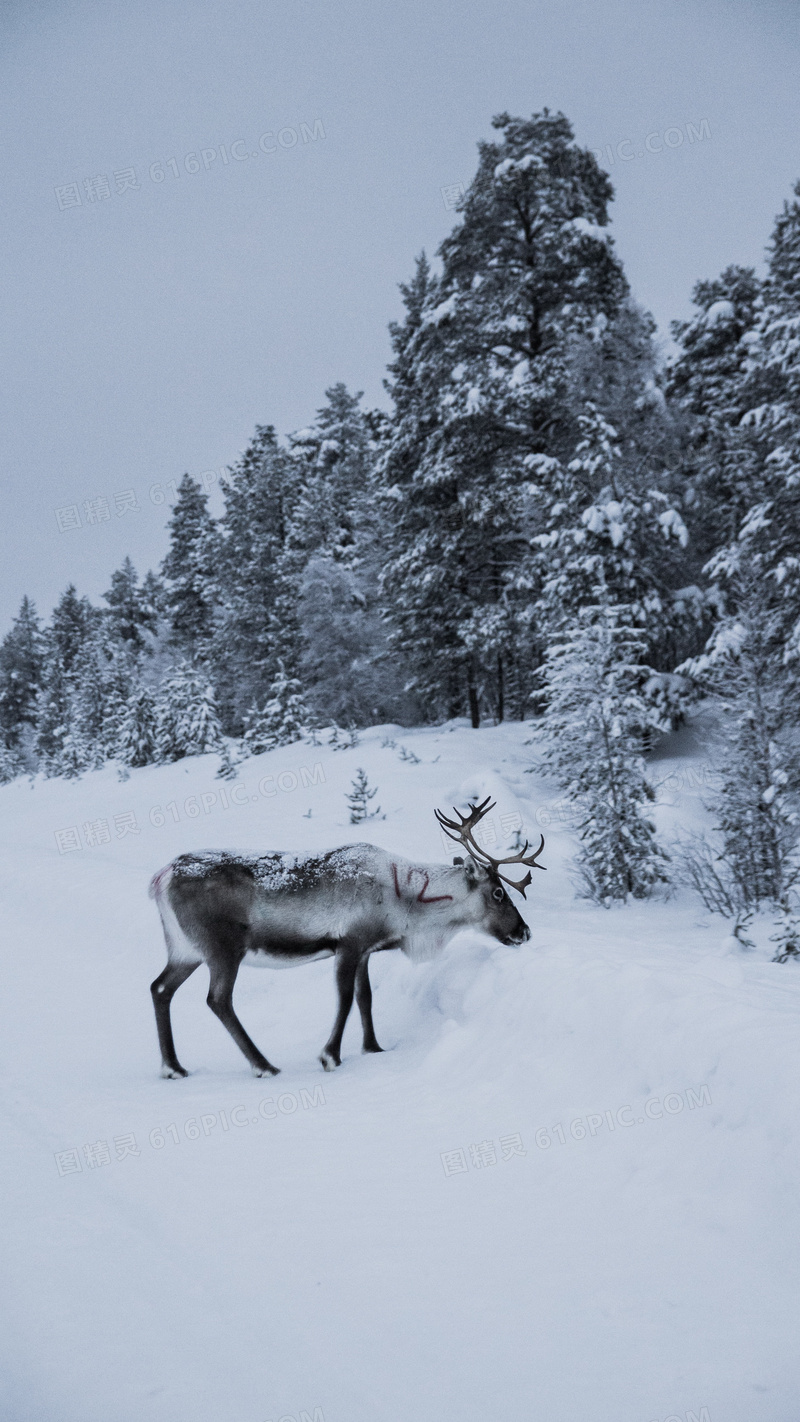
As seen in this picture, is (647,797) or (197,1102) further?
(647,797)

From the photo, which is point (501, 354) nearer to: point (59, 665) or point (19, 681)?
point (59, 665)

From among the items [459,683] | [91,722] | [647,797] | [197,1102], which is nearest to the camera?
[197,1102]

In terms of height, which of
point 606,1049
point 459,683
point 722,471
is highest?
point 722,471

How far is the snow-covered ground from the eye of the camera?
7.68ft

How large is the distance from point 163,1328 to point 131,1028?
4570 millimetres

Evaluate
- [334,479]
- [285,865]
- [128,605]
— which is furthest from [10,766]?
[285,865]

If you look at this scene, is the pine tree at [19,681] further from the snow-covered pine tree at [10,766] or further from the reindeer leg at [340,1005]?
the reindeer leg at [340,1005]

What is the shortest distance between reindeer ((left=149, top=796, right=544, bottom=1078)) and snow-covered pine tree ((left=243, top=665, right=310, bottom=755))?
16.8 metres

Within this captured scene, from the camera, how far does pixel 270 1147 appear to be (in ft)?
13.0

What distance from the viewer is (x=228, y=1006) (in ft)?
17.0

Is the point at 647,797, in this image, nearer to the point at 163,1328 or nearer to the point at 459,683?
the point at 163,1328

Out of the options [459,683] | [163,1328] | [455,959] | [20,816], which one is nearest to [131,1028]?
[455,959]

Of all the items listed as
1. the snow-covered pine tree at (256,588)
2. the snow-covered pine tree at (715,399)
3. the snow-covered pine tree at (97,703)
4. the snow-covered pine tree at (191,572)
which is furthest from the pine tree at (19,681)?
the snow-covered pine tree at (715,399)

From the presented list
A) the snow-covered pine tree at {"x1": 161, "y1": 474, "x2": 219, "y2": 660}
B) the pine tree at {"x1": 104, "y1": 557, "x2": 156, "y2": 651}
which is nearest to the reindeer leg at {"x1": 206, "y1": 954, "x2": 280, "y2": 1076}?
the snow-covered pine tree at {"x1": 161, "y1": 474, "x2": 219, "y2": 660}
